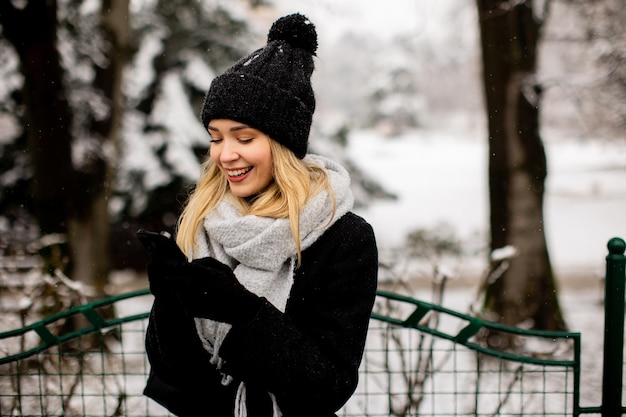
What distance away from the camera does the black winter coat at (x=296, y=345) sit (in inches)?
61.3

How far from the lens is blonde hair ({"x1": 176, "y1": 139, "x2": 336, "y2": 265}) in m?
1.74

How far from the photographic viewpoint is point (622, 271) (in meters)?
2.42

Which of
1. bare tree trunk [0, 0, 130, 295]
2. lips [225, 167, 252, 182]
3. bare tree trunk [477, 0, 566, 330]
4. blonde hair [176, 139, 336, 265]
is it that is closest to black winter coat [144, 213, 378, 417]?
blonde hair [176, 139, 336, 265]

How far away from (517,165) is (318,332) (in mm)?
4948

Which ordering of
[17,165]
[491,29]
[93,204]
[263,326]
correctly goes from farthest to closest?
[17,165] < [93,204] < [491,29] < [263,326]

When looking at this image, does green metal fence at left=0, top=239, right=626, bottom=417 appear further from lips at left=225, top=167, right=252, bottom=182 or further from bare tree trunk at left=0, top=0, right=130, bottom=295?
lips at left=225, top=167, right=252, bottom=182

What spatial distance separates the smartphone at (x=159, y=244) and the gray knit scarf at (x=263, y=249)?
24 cm

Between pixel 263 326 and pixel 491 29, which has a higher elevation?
pixel 491 29

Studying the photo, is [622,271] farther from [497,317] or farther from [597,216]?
[597,216]

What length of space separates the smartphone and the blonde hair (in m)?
0.31

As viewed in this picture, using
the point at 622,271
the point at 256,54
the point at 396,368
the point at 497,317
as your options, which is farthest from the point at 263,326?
the point at 497,317

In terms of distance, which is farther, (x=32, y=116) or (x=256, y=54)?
(x=32, y=116)

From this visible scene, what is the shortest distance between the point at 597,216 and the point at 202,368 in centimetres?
1719

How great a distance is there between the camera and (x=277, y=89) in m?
1.75
